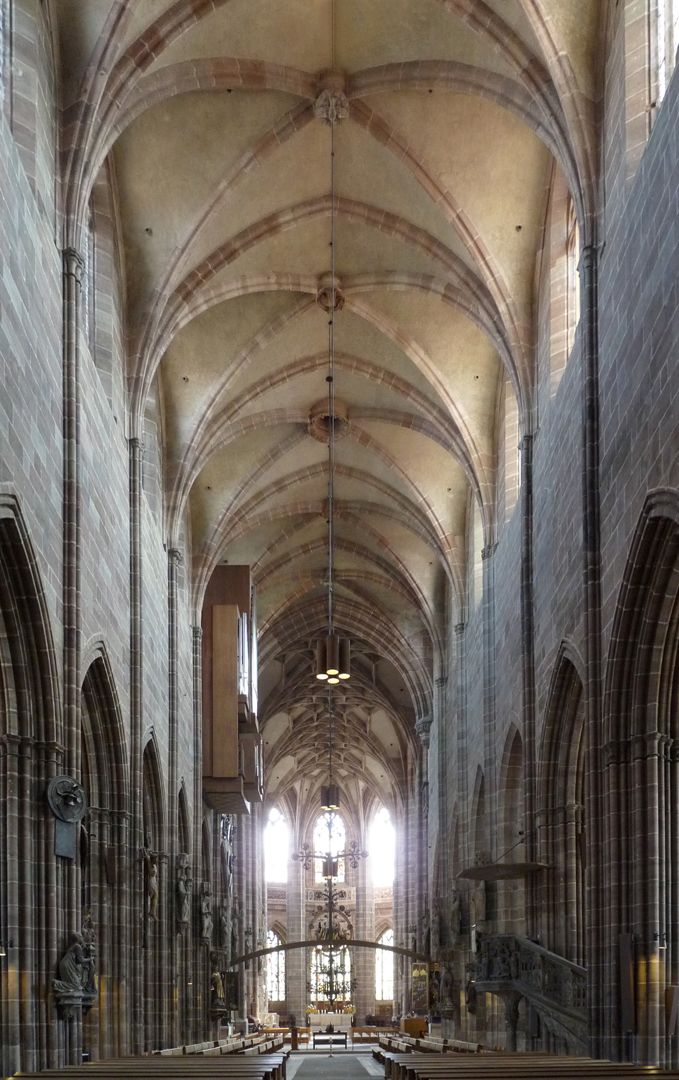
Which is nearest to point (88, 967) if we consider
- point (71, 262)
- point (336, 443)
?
point (71, 262)

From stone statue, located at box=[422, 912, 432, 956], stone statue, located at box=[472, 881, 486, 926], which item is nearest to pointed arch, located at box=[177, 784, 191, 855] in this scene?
stone statue, located at box=[472, 881, 486, 926]

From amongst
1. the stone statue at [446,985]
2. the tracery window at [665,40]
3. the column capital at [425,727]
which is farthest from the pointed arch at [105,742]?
the column capital at [425,727]

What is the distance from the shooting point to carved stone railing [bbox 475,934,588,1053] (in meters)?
20.0

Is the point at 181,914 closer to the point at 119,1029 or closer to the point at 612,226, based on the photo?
the point at 119,1029

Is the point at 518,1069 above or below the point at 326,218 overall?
below

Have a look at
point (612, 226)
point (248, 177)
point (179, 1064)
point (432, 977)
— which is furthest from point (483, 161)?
point (432, 977)

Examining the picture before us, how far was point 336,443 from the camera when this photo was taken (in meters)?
37.1

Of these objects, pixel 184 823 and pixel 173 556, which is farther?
pixel 184 823

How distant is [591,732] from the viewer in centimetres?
1925

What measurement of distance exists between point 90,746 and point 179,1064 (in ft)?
29.1

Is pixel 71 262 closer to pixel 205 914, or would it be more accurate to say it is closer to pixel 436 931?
pixel 205 914

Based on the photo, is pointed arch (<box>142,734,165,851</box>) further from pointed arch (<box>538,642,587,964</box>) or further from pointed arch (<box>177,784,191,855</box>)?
pointed arch (<box>538,642,587,964</box>)

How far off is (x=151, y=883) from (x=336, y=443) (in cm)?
1407

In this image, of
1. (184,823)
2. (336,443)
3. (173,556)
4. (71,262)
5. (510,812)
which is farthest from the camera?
(336,443)
